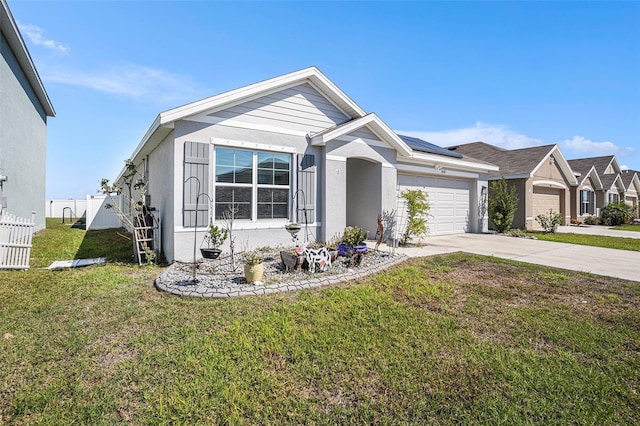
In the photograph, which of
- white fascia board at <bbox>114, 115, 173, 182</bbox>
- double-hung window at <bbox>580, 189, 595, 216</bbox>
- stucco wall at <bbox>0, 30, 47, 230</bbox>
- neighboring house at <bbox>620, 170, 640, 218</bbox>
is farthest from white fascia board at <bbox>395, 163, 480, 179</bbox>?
neighboring house at <bbox>620, 170, 640, 218</bbox>

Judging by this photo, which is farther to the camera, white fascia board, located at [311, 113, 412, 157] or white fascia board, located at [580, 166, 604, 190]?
white fascia board, located at [580, 166, 604, 190]

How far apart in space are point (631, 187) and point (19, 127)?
4539 cm

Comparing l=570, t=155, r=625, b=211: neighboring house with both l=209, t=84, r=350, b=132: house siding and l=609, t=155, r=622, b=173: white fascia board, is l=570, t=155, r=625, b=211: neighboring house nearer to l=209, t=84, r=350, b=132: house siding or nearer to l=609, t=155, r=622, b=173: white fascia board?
l=609, t=155, r=622, b=173: white fascia board

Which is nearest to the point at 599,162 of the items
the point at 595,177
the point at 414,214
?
the point at 595,177

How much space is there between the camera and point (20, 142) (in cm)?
1297

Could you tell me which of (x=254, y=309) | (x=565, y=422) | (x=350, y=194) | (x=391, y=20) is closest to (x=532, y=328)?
(x=565, y=422)

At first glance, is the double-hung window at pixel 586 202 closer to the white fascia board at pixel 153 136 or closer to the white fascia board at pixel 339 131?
the white fascia board at pixel 339 131

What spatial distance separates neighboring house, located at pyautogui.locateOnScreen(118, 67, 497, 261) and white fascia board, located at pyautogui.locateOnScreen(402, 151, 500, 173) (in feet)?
0.43

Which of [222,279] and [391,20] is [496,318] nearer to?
[222,279]

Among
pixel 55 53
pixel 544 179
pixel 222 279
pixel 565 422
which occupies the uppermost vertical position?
pixel 55 53

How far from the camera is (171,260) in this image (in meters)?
7.34

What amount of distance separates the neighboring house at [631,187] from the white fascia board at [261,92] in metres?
32.5

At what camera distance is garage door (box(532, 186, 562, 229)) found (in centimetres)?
1804

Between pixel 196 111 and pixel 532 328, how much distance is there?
7389 mm
